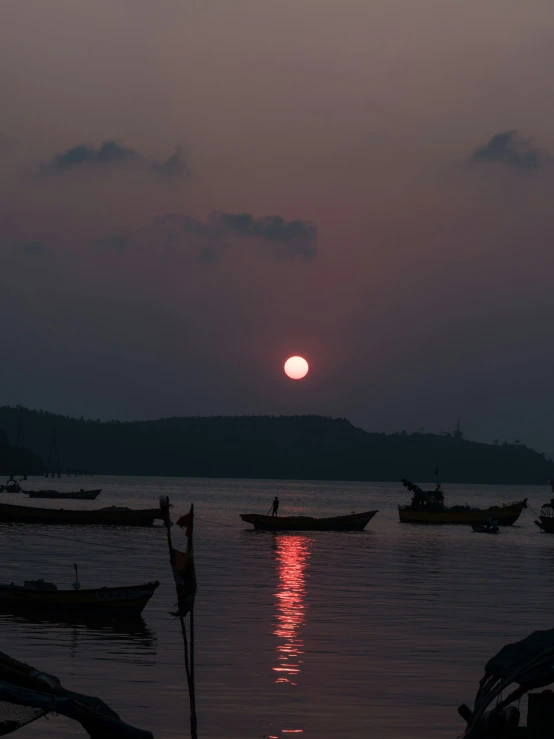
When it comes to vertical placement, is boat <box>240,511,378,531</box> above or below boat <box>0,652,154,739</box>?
below

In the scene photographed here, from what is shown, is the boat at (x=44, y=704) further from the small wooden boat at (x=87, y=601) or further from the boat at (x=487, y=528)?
the boat at (x=487, y=528)

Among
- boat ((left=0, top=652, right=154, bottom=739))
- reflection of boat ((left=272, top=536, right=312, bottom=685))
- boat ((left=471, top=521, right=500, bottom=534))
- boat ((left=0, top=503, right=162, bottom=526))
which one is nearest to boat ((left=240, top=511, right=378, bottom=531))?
boat ((left=0, top=503, right=162, bottom=526))

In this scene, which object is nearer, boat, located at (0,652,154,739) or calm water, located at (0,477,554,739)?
boat, located at (0,652,154,739)

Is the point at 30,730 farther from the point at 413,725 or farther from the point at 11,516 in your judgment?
the point at 11,516

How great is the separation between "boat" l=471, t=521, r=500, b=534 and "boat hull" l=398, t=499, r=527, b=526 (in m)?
2.68

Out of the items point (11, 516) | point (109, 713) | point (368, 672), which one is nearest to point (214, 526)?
point (11, 516)

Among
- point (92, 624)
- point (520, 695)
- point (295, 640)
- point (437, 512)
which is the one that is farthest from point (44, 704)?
point (437, 512)

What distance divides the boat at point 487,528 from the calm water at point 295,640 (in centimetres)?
3684

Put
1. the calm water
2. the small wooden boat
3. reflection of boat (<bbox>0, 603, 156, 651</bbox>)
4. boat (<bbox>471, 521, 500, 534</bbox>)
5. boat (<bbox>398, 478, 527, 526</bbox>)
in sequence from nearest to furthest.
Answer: the calm water < reflection of boat (<bbox>0, 603, 156, 651</bbox>) < the small wooden boat < boat (<bbox>471, 521, 500, 534</bbox>) < boat (<bbox>398, 478, 527, 526</bbox>)

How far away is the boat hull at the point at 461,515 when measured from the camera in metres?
121

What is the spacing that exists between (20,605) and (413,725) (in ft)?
62.4

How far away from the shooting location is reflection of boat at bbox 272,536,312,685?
3219 cm

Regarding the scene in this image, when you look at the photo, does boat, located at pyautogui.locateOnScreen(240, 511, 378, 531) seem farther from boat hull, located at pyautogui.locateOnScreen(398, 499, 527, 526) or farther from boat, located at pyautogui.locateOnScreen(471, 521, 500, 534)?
boat hull, located at pyautogui.locateOnScreen(398, 499, 527, 526)

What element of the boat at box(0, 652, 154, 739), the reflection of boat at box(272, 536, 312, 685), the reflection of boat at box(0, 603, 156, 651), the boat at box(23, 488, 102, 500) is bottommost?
the reflection of boat at box(272, 536, 312, 685)
